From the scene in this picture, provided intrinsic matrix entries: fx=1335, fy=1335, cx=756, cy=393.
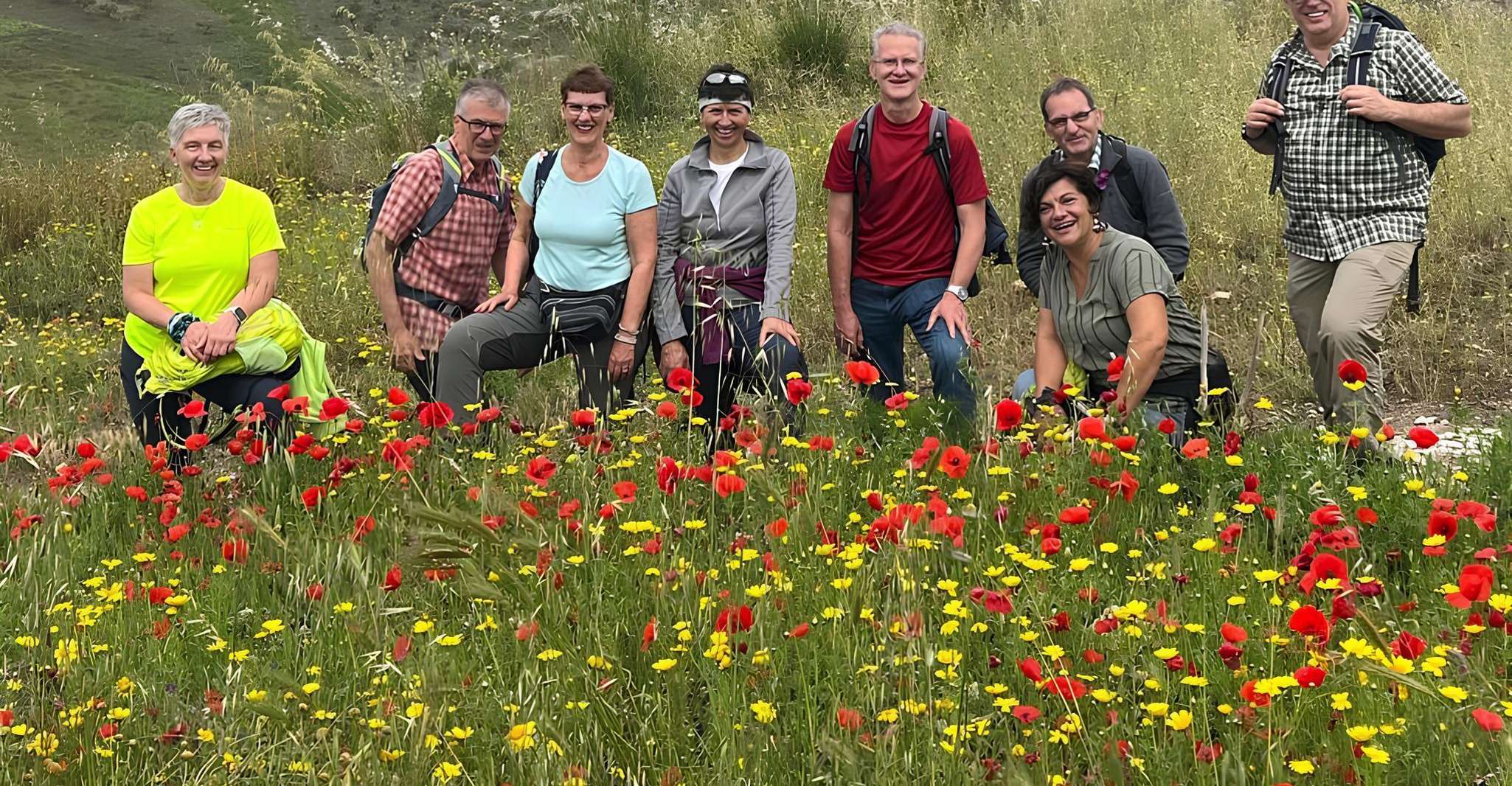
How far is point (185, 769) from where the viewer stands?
2.73 metres

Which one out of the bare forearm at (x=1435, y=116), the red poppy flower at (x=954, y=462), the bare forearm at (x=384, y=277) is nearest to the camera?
the red poppy flower at (x=954, y=462)

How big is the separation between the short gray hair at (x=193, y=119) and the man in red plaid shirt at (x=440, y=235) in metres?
0.70

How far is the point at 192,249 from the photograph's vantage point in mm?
5168

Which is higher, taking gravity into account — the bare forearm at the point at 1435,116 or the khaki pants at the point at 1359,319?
the bare forearm at the point at 1435,116

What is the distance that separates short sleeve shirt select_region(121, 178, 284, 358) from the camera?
516 cm

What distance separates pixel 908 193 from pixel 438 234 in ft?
6.34

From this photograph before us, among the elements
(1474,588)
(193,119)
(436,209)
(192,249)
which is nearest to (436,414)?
(436,209)

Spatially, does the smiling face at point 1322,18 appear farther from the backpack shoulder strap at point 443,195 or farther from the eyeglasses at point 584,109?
the backpack shoulder strap at point 443,195

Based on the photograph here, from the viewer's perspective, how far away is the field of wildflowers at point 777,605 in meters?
2.43

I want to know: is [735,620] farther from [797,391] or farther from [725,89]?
[725,89]

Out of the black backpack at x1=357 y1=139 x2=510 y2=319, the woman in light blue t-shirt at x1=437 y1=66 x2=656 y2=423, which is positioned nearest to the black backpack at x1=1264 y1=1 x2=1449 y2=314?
the woman in light blue t-shirt at x1=437 y1=66 x2=656 y2=423

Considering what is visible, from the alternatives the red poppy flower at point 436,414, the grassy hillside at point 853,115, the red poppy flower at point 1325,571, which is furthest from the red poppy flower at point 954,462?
the grassy hillside at point 853,115

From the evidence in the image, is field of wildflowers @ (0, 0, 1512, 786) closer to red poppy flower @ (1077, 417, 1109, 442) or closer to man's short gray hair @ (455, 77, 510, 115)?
red poppy flower @ (1077, 417, 1109, 442)

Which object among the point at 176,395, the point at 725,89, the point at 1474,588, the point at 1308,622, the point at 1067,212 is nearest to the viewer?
the point at 1308,622
